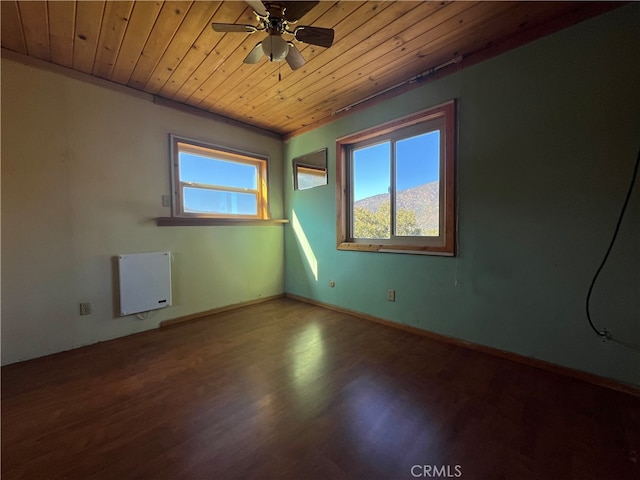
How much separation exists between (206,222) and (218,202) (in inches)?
13.8

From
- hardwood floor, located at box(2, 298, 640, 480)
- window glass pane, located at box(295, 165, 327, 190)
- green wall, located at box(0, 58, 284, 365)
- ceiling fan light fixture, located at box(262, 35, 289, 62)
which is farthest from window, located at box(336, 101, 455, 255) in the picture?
green wall, located at box(0, 58, 284, 365)

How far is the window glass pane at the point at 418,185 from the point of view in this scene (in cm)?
256

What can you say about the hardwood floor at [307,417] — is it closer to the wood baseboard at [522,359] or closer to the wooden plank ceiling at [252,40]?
the wood baseboard at [522,359]

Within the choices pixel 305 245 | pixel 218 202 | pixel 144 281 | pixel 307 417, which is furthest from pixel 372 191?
pixel 144 281

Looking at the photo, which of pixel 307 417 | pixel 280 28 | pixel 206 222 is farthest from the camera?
pixel 206 222

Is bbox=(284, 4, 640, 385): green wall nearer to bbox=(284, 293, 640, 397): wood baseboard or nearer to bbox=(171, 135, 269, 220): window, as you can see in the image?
bbox=(284, 293, 640, 397): wood baseboard

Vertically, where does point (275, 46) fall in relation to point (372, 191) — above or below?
above

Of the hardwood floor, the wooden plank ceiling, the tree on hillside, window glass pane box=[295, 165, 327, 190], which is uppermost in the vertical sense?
the wooden plank ceiling

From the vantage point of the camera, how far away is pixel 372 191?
3.11 metres

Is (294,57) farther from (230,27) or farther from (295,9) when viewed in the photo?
(230,27)

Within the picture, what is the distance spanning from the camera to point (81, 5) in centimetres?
166

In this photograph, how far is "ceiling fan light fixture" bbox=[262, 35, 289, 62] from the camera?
1668mm

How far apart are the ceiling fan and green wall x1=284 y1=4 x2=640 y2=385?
1.35m

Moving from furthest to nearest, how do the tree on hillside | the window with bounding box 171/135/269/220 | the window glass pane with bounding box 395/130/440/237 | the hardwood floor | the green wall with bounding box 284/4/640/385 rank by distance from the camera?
the window with bounding box 171/135/269/220, the tree on hillside, the window glass pane with bounding box 395/130/440/237, the green wall with bounding box 284/4/640/385, the hardwood floor
